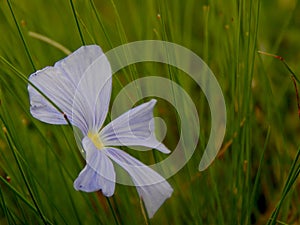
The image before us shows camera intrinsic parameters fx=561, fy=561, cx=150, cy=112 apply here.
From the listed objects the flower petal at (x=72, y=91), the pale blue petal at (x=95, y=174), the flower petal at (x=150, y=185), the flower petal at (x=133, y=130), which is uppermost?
the flower petal at (x=72, y=91)

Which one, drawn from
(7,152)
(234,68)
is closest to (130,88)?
(234,68)

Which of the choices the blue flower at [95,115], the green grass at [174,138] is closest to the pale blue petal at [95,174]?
the blue flower at [95,115]

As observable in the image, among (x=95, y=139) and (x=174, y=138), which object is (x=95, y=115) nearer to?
(x=95, y=139)

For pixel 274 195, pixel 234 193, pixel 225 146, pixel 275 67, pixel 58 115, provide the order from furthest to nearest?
pixel 275 67, pixel 274 195, pixel 225 146, pixel 234 193, pixel 58 115

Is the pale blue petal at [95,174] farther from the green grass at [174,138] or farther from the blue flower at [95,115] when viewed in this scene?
the green grass at [174,138]

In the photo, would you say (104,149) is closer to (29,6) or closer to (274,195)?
(274,195)

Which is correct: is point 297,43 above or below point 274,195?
above

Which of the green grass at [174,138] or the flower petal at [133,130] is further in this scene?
the green grass at [174,138]
